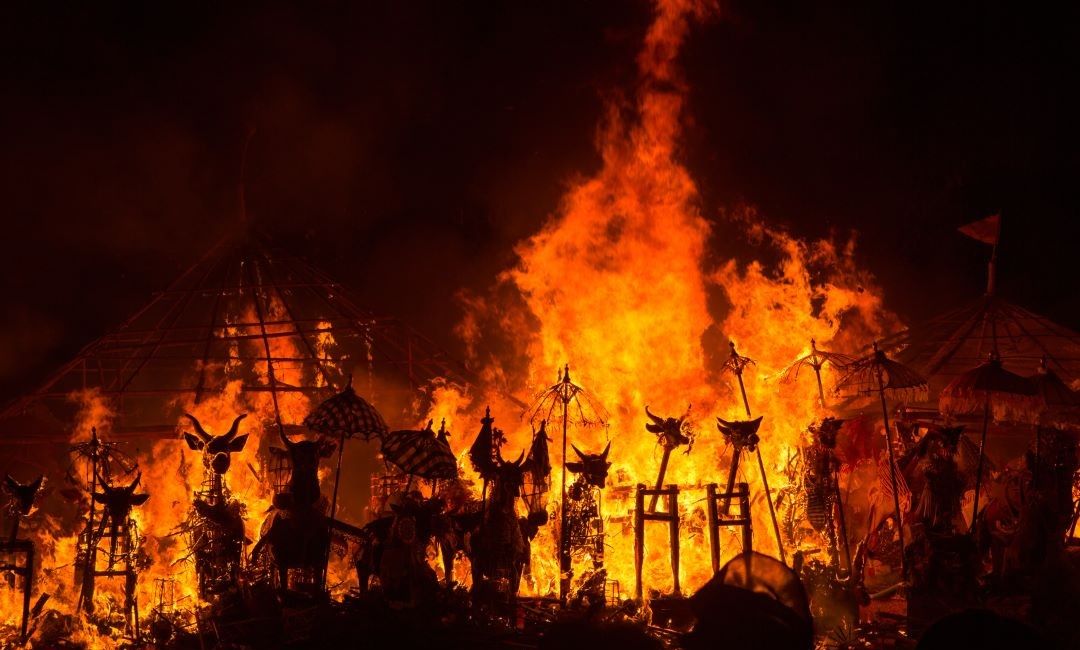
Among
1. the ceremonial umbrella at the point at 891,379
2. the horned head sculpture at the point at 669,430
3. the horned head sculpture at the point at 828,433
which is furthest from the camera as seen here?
the horned head sculpture at the point at 828,433

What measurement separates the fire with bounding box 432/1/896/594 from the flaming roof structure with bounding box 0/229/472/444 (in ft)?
6.80

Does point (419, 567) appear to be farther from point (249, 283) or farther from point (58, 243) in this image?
point (58, 243)

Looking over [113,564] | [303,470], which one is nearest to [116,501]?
[113,564]

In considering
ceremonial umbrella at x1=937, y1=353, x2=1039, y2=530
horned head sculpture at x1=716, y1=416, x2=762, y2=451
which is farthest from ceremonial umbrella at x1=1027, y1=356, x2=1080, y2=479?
horned head sculpture at x1=716, y1=416, x2=762, y2=451

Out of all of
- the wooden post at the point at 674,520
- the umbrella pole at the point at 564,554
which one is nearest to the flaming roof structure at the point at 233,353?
the umbrella pole at the point at 564,554

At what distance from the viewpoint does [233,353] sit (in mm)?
19109

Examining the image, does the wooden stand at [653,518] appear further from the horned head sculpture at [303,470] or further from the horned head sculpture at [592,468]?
the horned head sculpture at [303,470]

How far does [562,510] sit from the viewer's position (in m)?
12.0

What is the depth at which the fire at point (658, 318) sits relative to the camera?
15055mm

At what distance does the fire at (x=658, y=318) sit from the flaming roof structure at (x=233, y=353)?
6.80 feet

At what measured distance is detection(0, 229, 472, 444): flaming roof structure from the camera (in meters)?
15.3

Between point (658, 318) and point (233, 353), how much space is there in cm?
874

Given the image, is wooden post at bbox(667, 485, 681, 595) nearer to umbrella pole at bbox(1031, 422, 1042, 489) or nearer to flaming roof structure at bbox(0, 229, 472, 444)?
umbrella pole at bbox(1031, 422, 1042, 489)

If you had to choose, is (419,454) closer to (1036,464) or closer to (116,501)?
(116,501)
